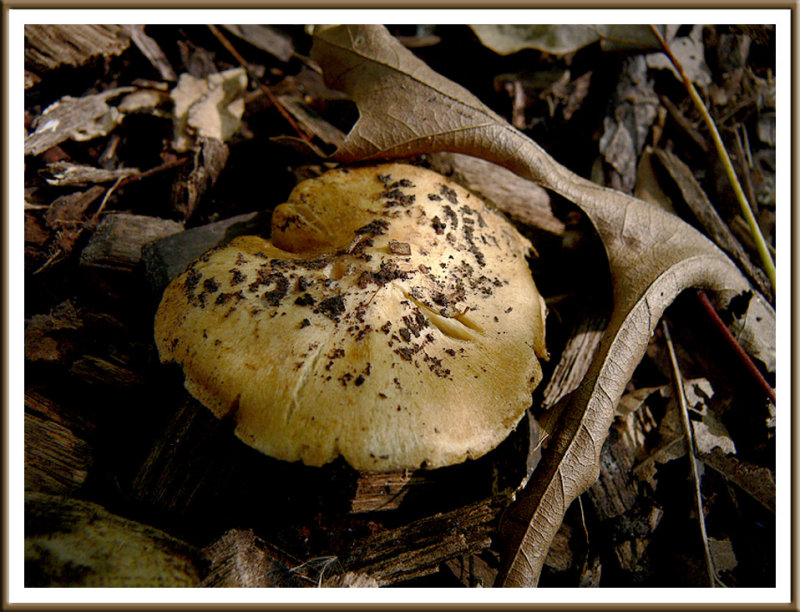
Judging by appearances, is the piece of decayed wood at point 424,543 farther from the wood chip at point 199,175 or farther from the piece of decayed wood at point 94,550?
the wood chip at point 199,175

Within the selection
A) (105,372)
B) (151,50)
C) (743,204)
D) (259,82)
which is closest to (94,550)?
(105,372)

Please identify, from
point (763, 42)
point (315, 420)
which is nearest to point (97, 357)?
point (315, 420)

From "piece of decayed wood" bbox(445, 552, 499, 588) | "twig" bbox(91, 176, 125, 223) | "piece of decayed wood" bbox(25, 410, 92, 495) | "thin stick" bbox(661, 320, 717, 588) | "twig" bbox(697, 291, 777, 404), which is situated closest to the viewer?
"piece of decayed wood" bbox(25, 410, 92, 495)

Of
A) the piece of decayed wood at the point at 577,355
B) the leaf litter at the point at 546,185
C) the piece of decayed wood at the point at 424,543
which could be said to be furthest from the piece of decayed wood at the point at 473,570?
the piece of decayed wood at the point at 577,355

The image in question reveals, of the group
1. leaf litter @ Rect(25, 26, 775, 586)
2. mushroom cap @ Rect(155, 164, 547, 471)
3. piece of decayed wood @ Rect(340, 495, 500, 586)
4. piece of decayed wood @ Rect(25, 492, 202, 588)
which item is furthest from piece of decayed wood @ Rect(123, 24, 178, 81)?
piece of decayed wood @ Rect(340, 495, 500, 586)

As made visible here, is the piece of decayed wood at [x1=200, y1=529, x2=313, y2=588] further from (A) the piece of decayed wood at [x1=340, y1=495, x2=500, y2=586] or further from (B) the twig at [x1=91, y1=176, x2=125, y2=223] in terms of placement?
(B) the twig at [x1=91, y1=176, x2=125, y2=223]

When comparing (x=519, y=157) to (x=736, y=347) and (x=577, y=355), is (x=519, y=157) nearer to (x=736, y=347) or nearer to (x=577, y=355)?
(x=577, y=355)
